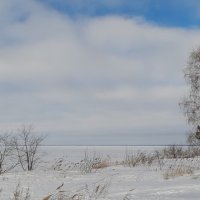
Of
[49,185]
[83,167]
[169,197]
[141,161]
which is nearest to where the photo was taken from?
[169,197]

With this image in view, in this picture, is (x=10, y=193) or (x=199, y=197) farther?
(x=10, y=193)

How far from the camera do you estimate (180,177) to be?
32.6ft

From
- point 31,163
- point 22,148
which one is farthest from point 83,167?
point 22,148

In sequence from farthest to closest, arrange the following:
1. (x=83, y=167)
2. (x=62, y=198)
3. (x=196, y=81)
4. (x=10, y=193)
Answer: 1. (x=196, y=81)
2. (x=83, y=167)
3. (x=10, y=193)
4. (x=62, y=198)

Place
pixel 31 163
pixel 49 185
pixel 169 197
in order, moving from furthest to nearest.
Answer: pixel 31 163 → pixel 49 185 → pixel 169 197

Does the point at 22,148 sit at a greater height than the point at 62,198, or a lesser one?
greater

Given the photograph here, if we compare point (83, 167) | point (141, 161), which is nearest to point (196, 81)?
point (141, 161)

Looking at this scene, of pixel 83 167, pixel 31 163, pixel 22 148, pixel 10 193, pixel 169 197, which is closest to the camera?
pixel 169 197

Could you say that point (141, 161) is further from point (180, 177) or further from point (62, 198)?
point (62, 198)

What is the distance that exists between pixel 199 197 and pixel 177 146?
22787 millimetres

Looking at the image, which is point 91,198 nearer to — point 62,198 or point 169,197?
point 62,198

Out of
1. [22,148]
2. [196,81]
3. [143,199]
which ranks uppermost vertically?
[196,81]

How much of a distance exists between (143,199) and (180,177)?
146 inches

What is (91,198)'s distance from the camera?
664 cm
